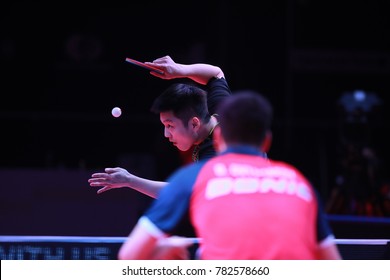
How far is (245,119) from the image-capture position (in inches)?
91.3

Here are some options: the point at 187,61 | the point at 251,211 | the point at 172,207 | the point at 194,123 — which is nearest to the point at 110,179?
the point at 194,123

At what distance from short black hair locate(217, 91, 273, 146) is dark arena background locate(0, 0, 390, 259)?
5910mm

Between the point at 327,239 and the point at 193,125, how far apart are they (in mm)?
1540

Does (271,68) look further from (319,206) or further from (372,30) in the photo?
(319,206)

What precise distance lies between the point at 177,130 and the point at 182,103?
0.15 metres

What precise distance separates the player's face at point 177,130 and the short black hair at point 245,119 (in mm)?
1424

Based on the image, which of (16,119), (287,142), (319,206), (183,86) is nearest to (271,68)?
(287,142)

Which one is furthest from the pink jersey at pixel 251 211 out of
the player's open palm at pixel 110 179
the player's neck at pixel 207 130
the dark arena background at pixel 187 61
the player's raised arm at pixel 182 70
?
the dark arena background at pixel 187 61

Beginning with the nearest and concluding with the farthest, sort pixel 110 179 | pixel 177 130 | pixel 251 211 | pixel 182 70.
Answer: pixel 251 211 < pixel 110 179 < pixel 177 130 < pixel 182 70

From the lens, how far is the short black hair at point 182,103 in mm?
3768

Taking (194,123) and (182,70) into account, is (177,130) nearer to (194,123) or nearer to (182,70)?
(194,123)

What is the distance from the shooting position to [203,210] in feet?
7.34

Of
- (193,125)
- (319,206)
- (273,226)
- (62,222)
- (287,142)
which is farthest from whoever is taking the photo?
(287,142)

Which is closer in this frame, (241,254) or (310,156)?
(241,254)
